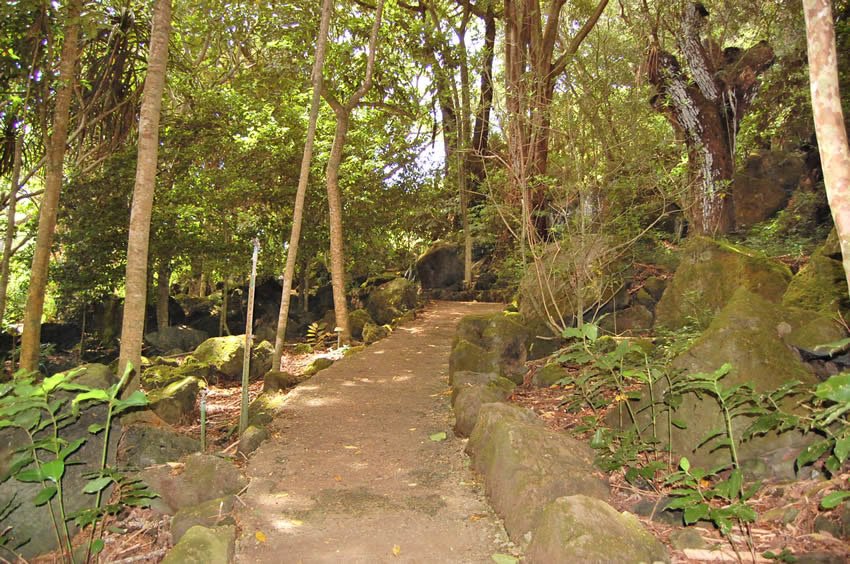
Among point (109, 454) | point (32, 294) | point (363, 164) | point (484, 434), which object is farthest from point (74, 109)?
point (484, 434)

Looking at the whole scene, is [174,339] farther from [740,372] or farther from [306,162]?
[740,372]

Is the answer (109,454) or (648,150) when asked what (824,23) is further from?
(109,454)

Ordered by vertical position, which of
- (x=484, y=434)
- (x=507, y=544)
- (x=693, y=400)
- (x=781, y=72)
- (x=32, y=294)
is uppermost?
(x=781, y=72)

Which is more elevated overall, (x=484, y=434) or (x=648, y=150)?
(x=648, y=150)

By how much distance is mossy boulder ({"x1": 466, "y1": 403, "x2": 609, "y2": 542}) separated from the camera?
3.80 metres

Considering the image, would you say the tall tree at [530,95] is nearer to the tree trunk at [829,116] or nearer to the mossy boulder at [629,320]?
the mossy boulder at [629,320]

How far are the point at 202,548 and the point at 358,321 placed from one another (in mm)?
9423

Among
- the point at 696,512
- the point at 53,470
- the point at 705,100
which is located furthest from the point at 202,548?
the point at 705,100

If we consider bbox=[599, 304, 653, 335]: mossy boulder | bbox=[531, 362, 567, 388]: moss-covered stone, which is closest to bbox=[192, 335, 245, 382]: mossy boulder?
bbox=[531, 362, 567, 388]: moss-covered stone

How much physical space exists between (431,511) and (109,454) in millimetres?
2826

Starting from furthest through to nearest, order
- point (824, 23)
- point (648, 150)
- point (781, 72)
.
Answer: point (781, 72)
point (648, 150)
point (824, 23)

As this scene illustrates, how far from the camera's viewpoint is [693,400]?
4355 mm

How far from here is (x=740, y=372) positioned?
4367mm

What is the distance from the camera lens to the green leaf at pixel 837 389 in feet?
8.27
